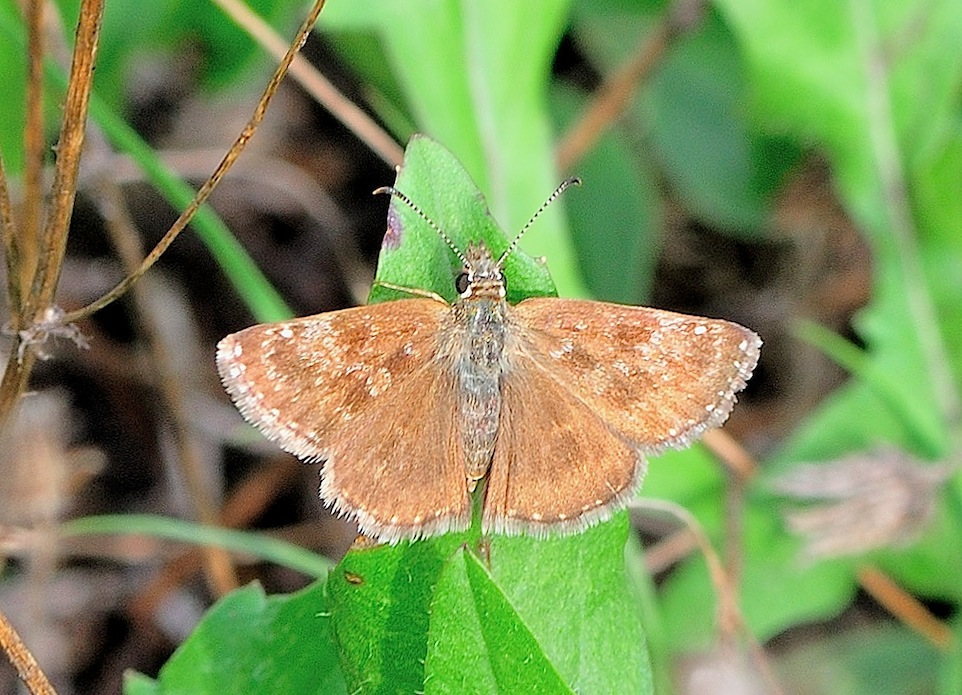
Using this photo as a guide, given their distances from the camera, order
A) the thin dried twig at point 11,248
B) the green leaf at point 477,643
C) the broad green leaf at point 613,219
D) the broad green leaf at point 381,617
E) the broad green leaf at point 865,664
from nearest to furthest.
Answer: the green leaf at point 477,643 → the broad green leaf at point 381,617 → the thin dried twig at point 11,248 → the broad green leaf at point 865,664 → the broad green leaf at point 613,219

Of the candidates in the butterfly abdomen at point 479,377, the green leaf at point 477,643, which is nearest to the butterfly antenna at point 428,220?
the butterfly abdomen at point 479,377

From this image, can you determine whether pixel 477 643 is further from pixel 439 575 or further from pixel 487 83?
pixel 487 83

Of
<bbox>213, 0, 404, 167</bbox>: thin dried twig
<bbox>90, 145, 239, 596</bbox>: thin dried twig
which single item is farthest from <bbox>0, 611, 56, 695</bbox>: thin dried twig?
<bbox>213, 0, 404, 167</bbox>: thin dried twig

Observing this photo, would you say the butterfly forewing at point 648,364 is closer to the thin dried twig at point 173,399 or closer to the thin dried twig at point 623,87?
the thin dried twig at point 173,399

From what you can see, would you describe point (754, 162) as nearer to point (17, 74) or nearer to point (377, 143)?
point (377, 143)

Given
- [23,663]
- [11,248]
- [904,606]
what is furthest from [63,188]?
[904,606]

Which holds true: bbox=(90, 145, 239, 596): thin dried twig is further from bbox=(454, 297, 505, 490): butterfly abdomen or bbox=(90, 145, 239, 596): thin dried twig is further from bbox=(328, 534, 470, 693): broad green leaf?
bbox=(328, 534, 470, 693): broad green leaf

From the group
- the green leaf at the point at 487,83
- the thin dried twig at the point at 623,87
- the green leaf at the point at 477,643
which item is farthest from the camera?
the thin dried twig at the point at 623,87

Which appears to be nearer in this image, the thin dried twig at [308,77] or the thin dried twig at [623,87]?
the thin dried twig at [308,77]
